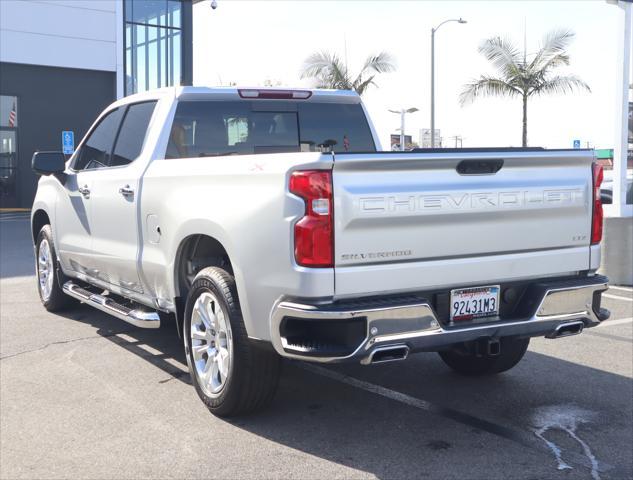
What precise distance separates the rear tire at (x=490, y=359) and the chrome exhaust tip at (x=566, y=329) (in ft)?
2.69

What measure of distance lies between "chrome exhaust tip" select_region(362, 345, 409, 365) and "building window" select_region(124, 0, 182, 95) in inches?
1067

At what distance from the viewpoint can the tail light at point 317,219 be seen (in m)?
3.98

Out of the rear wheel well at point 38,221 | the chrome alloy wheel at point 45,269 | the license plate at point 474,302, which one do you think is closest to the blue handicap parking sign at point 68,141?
the rear wheel well at point 38,221

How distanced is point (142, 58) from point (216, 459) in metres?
27.8

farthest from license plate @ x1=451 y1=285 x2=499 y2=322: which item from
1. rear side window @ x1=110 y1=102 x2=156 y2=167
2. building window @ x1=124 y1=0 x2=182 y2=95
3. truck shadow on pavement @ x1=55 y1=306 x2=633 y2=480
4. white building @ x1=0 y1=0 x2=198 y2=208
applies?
building window @ x1=124 y1=0 x2=182 y2=95

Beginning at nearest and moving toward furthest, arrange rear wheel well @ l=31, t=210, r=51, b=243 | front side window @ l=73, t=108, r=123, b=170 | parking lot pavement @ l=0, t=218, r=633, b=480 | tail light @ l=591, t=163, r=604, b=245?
parking lot pavement @ l=0, t=218, r=633, b=480 < tail light @ l=591, t=163, r=604, b=245 < front side window @ l=73, t=108, r=123, b=170 < rear wheel well @ l=31, t=210, r=51, b=243

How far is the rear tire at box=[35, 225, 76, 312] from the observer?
771 centimetres

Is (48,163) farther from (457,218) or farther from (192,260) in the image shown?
(457,218)

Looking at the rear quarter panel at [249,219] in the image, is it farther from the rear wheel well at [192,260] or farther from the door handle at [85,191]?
the door handle at [85,191]

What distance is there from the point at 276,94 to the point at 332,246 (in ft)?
8.01

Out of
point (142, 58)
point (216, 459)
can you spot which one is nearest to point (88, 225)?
point (216, 459)

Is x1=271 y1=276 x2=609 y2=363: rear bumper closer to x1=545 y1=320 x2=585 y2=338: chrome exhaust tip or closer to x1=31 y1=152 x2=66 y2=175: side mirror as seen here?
x1=545 y1=320 x2=585 y2=338: chrome exhaust tip

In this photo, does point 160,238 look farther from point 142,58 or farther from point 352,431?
point 142,58

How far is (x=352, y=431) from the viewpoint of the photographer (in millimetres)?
4633
